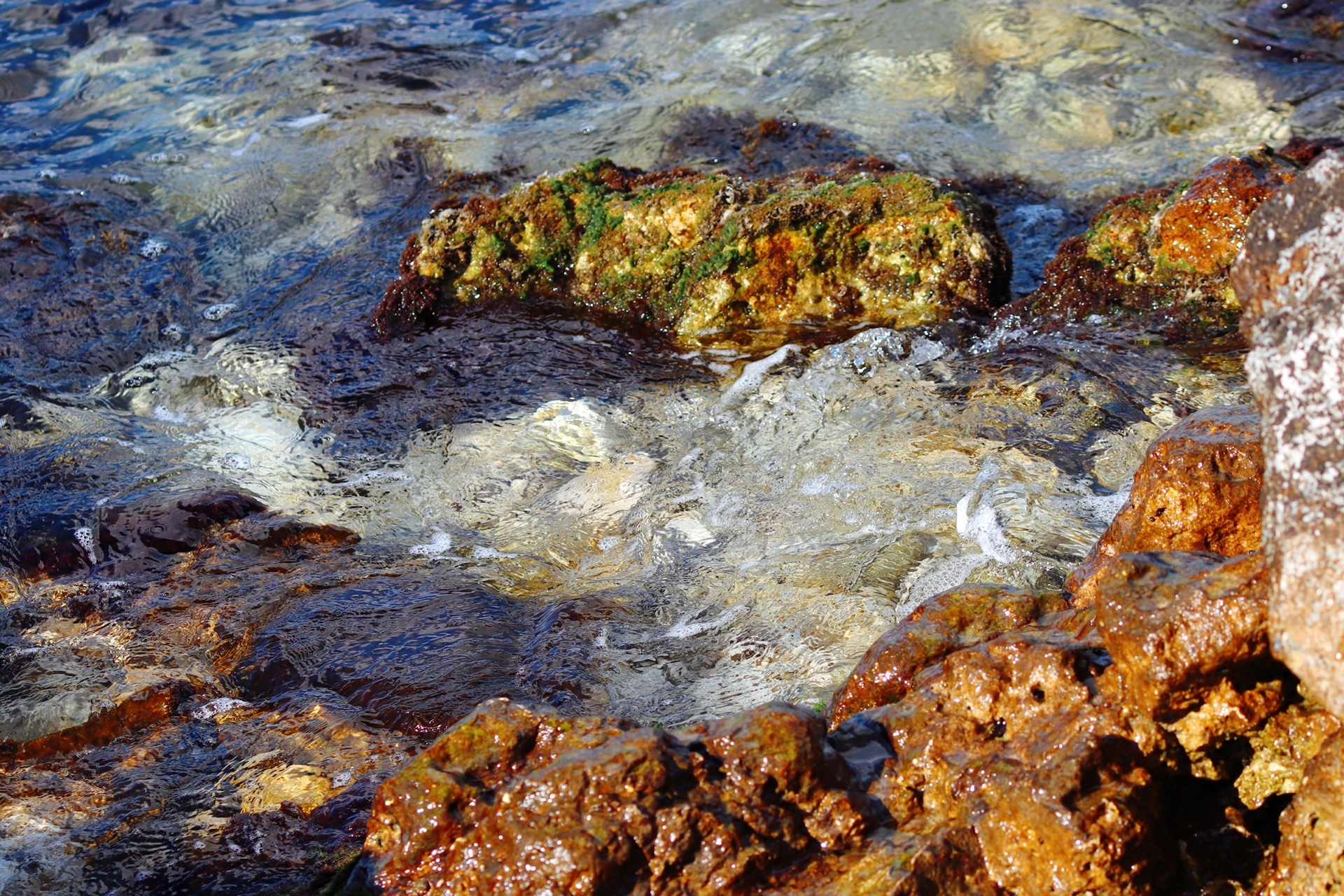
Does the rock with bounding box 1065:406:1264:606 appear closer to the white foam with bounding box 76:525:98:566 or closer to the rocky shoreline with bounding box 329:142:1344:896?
the rocky shoreline with bounding box 329:142:1344:896

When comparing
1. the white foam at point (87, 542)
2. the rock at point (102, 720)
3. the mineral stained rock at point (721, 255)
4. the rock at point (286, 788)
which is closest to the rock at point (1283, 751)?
the rock at point (286, 788)

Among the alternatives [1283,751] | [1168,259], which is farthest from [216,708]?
[1168,259]

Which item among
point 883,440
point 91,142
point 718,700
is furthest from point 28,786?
point 91,142

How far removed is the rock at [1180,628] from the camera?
2021 millimetres

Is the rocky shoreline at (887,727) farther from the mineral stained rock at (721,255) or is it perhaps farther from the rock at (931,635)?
the mineral stained rock at (721,255)

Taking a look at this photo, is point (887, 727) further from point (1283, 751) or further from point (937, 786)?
point (1283, 751)

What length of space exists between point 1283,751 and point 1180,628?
1.24 ft

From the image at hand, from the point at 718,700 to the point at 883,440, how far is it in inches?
74.6

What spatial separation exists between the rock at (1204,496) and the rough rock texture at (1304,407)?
810 mm

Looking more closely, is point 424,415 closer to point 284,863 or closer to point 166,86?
point 284,863

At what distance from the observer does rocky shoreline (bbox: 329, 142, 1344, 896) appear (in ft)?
6.13

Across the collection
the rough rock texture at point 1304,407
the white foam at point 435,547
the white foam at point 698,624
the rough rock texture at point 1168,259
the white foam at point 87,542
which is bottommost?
the white foam at point 435,547

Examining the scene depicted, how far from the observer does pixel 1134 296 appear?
568 centimetres

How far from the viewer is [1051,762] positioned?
6.97 feet
